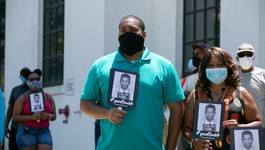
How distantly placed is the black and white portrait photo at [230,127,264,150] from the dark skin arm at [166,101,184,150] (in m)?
0.41

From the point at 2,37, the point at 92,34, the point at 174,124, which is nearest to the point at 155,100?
the point at 174,124

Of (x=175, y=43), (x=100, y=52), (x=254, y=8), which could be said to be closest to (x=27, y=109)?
(x=100, y=52)

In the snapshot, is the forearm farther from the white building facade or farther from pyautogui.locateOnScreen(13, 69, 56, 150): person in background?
pyautogui.locateOnScreen(13, 69, 56, 150): person in background

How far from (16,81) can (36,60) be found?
0.83 meters

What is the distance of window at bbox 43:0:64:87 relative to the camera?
43.3 ft

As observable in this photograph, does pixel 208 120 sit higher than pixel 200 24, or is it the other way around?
pixel 200 24

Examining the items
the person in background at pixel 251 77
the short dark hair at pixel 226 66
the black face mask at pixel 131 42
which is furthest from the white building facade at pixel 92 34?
the black face mask at pixel 131 42

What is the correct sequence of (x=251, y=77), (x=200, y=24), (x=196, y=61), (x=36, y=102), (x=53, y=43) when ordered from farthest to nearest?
(x=53, y=43) → (x=200, y=24) → (x=36, y=102) → (x=196, y=61) → (x=251, y=77)

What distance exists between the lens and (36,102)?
10055 millimetres

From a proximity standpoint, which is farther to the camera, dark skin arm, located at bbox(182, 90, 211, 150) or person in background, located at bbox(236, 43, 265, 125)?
person in background, located at bbox(236, 43, 265, 125)

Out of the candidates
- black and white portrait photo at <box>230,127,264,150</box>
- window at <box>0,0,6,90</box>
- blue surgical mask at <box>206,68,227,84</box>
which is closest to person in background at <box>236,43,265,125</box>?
blue surgical mask at <box>206,68,227,84</box>

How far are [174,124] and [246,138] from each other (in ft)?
1.82

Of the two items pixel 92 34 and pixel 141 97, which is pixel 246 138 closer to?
pixel 141 97

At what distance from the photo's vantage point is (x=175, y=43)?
10.8m
